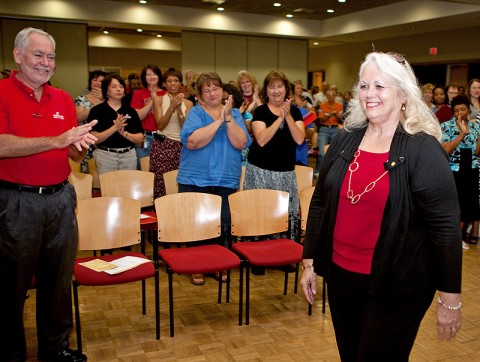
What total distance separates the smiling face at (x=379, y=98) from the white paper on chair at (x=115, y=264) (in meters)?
1.88

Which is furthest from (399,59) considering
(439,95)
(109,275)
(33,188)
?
(439,95)

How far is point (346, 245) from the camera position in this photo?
1.78 meters

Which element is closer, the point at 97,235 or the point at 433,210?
the point at 433,210

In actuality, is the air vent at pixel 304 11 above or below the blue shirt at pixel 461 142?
above

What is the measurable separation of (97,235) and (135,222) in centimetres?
27

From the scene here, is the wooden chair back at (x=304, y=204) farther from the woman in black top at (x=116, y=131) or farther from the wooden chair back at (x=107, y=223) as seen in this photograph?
the woman in black top at (x=116, y=131)

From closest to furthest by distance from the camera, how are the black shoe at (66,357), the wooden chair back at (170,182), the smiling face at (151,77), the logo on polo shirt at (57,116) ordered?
1. the logo on polo shirt at (57,116)
2. the black shoe at (66,357)
3. the wooden chair back at (170,182)
4. the smiling face at (151,77)

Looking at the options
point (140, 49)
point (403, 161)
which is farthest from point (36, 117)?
point (140, 49)

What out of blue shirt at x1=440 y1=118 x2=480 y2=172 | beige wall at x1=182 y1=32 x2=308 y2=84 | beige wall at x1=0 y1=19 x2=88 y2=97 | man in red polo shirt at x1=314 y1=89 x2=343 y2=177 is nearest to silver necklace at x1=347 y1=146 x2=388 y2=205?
blue shirt at x1=440 y1=118 x2=480 y2=172

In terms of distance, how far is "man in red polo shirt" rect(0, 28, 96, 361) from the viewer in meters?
2.36

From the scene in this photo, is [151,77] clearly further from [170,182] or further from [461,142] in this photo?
[461,142]

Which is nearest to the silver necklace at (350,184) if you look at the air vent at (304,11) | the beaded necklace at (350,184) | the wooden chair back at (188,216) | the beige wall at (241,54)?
the beaded necklace at (350,184)

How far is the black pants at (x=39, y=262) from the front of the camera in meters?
2.45

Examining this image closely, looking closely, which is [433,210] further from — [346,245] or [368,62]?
[368,62]
